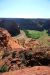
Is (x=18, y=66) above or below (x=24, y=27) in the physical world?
above

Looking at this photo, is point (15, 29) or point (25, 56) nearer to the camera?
point (25, 56)

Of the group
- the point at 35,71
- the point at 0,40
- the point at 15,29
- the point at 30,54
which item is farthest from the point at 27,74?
the point at 15,29

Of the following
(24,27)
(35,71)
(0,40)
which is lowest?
(24,27)

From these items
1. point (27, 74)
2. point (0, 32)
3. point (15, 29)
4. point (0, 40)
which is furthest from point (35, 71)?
point (15, 29)

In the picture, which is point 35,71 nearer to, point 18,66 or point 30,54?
point 18,66

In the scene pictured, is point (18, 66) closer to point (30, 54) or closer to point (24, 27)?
point (30, 54)

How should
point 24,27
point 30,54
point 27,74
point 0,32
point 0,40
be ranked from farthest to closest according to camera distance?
point 24,27 → point 0,32 → point 0,40 → point 30,54 → point 27,74

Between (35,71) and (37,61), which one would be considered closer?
(35,71)

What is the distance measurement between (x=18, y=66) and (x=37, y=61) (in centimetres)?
162

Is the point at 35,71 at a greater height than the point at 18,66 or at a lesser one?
greater

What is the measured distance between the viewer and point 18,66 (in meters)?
14.1

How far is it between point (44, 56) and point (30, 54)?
1231mm

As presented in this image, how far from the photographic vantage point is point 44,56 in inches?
584

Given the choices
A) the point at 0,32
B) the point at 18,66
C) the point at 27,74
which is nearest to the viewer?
the point at 27,74
